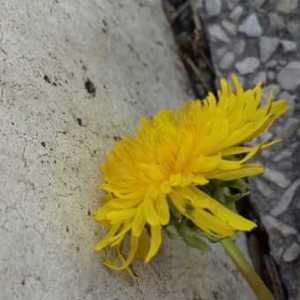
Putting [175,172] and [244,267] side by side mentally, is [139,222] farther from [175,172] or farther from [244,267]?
[244,267]

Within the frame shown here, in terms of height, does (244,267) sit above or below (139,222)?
below

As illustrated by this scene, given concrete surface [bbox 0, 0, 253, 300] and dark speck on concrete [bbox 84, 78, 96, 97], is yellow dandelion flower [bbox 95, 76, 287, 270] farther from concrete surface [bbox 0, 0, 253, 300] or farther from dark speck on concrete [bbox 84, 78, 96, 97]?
dark speck on concrete [bbox 84, 78, 96, 97]

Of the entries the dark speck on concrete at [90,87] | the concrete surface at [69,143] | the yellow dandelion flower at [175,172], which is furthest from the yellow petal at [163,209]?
the dark speck on concrete at [90,87]

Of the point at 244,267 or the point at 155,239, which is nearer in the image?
the point at 155,239

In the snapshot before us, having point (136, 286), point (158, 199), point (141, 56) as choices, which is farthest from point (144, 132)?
point (141, 56)

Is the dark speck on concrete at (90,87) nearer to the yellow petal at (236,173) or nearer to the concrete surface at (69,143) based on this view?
the concrete surface at (69,143)

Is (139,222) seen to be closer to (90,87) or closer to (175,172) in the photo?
(175,172)

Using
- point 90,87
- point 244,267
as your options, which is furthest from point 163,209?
point 90,87
